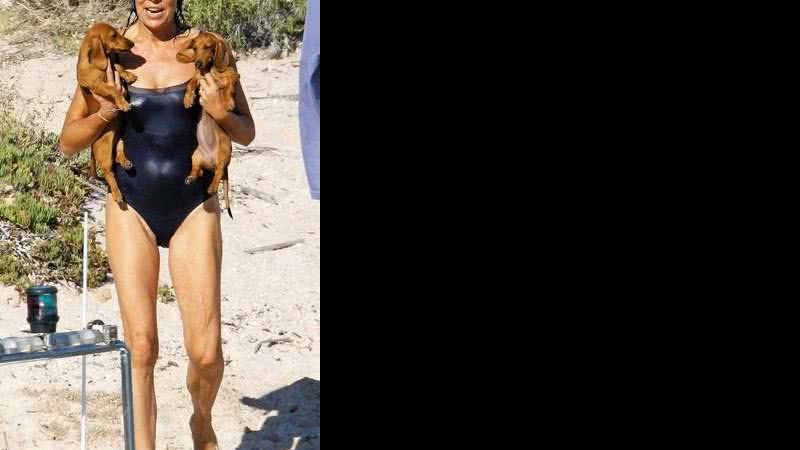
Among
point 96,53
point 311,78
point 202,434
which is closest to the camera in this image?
point 311,78

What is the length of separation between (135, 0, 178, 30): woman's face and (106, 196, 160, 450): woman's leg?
0.56 m

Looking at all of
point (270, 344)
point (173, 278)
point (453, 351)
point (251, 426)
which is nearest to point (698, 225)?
point (453, 351)

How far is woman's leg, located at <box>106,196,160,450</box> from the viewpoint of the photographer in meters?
4.37

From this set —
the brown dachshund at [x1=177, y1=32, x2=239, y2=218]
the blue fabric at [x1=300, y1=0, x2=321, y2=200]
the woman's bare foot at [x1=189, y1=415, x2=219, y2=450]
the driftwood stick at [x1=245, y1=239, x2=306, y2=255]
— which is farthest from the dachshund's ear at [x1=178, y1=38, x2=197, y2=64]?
the driftwood stick at [x1=245, y1=239, x2=306, y2=255]

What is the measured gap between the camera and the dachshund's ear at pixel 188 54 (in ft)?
14.0

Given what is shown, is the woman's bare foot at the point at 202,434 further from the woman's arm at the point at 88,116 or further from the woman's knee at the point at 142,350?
the woman's arm at the point at 88,116

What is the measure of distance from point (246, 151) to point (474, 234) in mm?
2973

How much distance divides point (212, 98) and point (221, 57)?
5.0 inches

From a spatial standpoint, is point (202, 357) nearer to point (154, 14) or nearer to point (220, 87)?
point (220, 87)

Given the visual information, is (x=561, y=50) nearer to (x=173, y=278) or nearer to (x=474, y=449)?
(x=474, y=449)

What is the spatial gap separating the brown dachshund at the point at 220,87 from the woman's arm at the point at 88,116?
0.22 m

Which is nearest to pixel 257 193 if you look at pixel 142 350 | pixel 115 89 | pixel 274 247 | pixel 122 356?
pixel 274 247

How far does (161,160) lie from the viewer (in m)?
4.33

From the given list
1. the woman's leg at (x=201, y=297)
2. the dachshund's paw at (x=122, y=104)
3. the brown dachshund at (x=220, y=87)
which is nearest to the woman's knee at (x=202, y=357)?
the woman's leg at (x=201, y=297)
